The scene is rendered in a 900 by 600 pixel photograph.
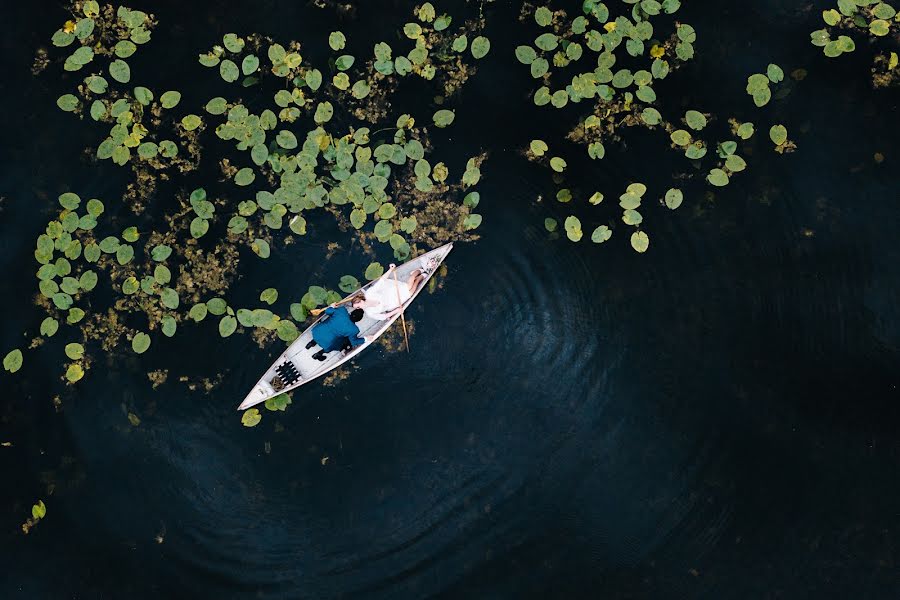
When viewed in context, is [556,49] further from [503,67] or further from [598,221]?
[598,221]

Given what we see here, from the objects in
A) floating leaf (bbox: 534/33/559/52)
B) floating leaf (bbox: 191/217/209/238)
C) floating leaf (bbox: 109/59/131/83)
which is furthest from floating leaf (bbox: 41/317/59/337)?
floating leaf (bbox: 534/33/559/52)

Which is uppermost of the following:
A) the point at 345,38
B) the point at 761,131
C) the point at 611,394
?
the point at 345,38

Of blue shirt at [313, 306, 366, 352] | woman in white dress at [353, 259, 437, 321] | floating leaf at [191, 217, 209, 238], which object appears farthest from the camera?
floating leaf at [191, 217, 209, 238]

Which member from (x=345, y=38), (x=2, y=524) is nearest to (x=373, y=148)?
(x=345, y=38)

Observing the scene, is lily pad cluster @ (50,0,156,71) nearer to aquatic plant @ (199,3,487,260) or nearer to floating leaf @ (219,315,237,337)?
aquatic plant @ (199,3,487,260)

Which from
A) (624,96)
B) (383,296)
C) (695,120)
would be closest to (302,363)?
(383,296)
